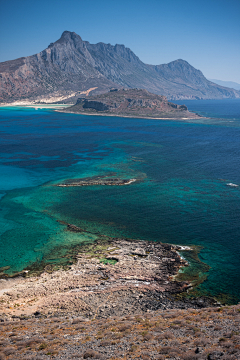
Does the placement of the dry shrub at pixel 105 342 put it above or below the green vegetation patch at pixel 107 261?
above

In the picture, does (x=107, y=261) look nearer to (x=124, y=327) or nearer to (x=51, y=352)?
(x=124, y=327)

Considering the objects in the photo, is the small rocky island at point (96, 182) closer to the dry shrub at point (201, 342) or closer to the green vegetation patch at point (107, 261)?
the green vegetation patch at point (107, 261)

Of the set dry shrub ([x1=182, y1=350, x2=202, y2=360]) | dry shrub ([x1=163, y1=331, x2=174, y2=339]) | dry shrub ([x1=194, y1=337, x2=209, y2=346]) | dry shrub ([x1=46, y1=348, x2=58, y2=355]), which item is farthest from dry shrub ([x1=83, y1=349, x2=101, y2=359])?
dry shrub ([x1=194, y1=337, x2=209, y2=346])

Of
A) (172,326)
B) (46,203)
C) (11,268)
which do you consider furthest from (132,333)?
(46,203)

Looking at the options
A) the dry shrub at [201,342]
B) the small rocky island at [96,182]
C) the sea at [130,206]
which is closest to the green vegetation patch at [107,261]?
the sea at [130,206]

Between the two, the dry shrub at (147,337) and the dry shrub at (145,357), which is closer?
the dry shrub at (145,357)

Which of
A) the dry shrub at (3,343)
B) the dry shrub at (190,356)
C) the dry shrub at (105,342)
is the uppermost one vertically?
the dry shrub at (190,356)

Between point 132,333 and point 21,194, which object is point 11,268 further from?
point 21,194

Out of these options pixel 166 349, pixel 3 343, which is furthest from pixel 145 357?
pixel 3 343
